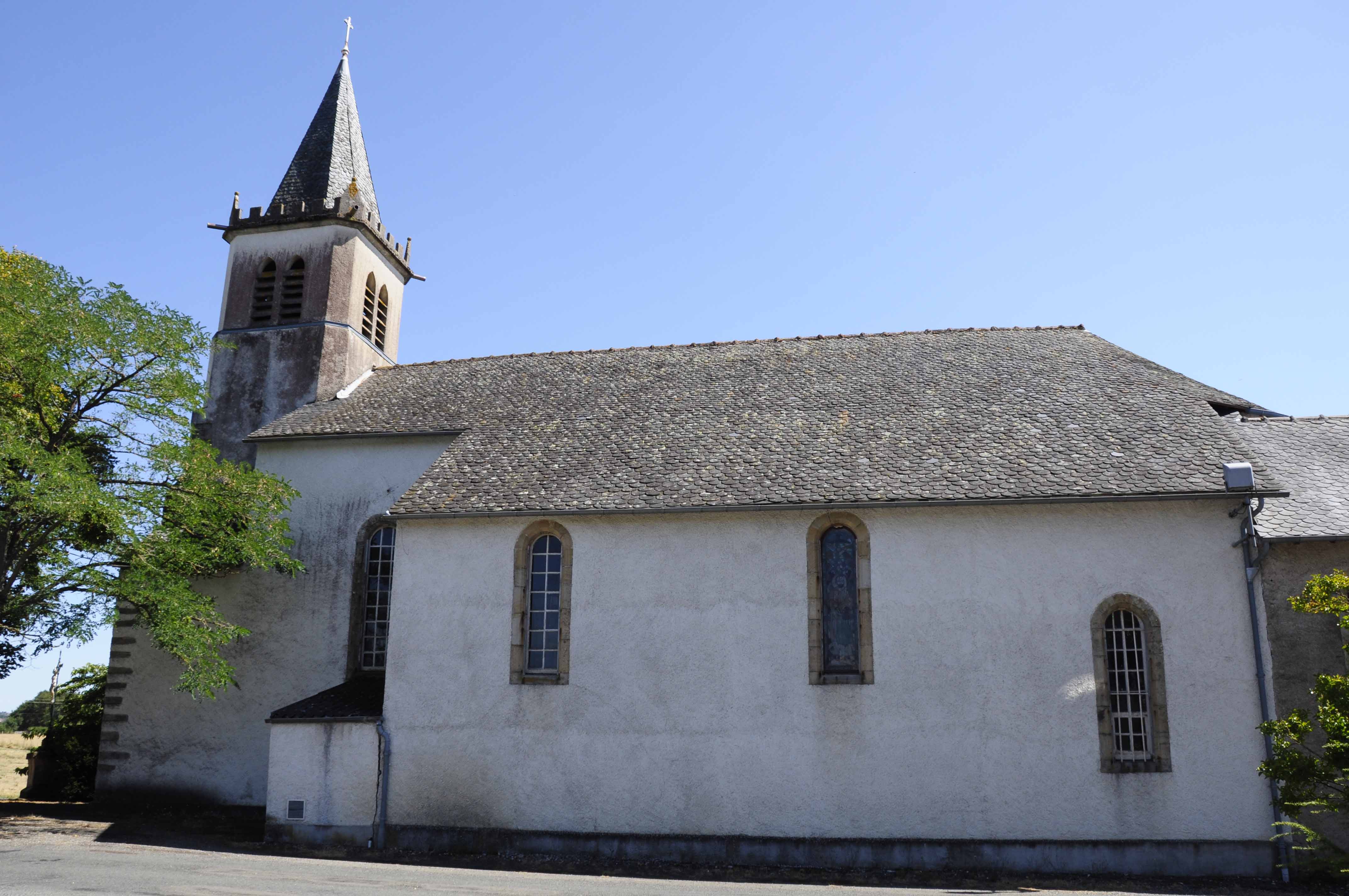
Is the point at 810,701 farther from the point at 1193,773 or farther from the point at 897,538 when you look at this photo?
the point at 1193,773

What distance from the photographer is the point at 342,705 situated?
18297 millimetres

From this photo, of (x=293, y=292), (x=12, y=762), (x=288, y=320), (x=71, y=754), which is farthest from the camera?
(x=12, y=762)

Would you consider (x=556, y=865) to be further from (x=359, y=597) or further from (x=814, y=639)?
(x=359, y=597)

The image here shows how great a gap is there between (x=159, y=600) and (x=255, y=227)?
11039 mm

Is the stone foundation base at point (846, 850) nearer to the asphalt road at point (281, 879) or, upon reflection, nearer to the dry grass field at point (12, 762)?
the asphalt road at point (281, 879)

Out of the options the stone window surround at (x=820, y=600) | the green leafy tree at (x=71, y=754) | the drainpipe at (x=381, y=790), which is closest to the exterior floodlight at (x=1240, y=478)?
the stone window surround at (x=820, y=600)

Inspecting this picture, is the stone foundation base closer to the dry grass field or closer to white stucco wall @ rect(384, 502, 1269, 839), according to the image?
white stucco wall @ rect(384, 502, 1269, 839)

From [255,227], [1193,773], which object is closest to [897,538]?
[1193,773]

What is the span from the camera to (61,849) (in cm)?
1545

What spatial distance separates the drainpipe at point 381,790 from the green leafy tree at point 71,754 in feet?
31.3

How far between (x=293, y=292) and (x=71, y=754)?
38.0 feet

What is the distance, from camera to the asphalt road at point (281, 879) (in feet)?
39.7

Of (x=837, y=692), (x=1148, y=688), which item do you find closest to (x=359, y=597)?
(x=837, y=692)

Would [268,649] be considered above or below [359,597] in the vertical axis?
below
